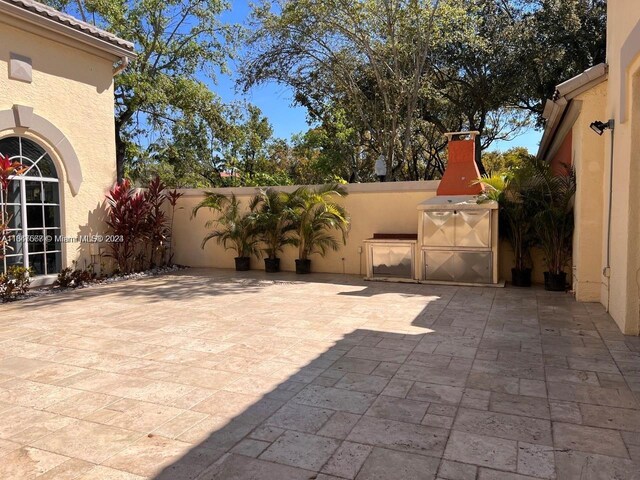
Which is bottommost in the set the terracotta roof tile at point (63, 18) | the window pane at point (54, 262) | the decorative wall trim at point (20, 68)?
the window pane at point (54, 262)

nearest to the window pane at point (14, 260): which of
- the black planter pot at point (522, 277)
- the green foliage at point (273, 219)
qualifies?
the green foliage at point (273, 219)

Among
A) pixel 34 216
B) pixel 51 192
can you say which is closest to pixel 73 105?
pixel 51 192

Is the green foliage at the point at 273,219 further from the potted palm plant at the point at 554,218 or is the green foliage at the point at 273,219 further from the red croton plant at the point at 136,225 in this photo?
the potted palm plant at the point at 554,218

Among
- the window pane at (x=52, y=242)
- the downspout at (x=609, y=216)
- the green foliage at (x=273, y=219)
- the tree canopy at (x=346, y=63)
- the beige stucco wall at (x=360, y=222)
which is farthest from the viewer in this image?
the tree canopy at (x=346, y=63)

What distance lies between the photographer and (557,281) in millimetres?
8859

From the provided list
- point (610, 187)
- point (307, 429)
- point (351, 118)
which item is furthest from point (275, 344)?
point (351, 118)

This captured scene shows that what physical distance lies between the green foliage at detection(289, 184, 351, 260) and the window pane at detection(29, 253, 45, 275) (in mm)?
5586

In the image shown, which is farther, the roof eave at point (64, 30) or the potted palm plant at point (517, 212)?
the potted palm plant at point (517, 212)

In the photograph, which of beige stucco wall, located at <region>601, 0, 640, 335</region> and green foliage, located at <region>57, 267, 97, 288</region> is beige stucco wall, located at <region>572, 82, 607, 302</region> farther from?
green foliage, located at <region>57, 267, 97, 288</region>

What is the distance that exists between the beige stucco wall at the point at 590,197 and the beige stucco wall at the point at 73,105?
32.9 ft

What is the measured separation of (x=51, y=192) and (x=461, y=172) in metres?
8.97

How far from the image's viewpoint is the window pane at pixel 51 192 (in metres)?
9.97

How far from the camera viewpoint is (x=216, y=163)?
70.7ft

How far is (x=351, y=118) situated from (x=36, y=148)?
42.3 feet
